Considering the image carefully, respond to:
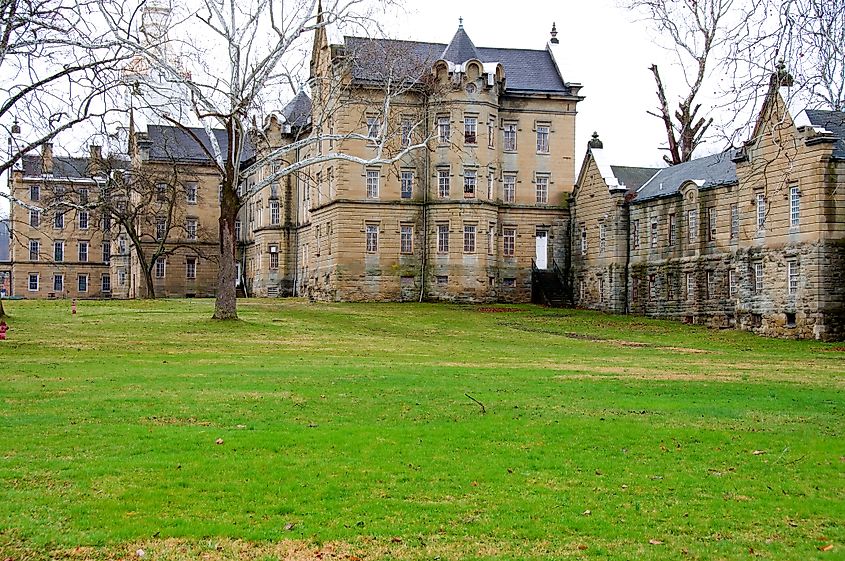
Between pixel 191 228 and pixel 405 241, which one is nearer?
pixel 405 241

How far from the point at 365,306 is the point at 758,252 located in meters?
21.6

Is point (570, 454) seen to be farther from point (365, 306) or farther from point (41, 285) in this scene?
point (41, 285)

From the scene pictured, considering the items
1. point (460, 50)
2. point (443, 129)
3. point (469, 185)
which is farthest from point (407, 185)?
point (460, 50)

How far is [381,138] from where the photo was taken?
1551 inches

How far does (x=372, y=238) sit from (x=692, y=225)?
63.8ft

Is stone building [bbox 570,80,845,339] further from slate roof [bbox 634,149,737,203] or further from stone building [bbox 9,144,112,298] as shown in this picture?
stone building [bbox 9,144,112,298]

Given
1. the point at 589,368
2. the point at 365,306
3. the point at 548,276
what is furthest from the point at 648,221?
the point at 589,368

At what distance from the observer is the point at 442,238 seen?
60.8 meters

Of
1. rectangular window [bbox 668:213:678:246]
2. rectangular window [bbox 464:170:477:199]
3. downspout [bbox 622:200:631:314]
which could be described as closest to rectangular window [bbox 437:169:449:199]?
rectangular window [bbox 464:170:477:199]

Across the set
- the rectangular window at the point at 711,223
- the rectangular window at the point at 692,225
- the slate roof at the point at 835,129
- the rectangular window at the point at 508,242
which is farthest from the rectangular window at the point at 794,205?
the rectangular window at the point at 508,242

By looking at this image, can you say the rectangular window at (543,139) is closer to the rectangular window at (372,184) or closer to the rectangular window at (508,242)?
the rectangular window at (508,242)

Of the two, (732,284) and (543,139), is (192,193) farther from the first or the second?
(732,284)

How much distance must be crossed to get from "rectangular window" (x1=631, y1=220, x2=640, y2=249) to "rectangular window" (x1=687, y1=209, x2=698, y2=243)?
4507 mm

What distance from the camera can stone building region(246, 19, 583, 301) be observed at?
6012cm
